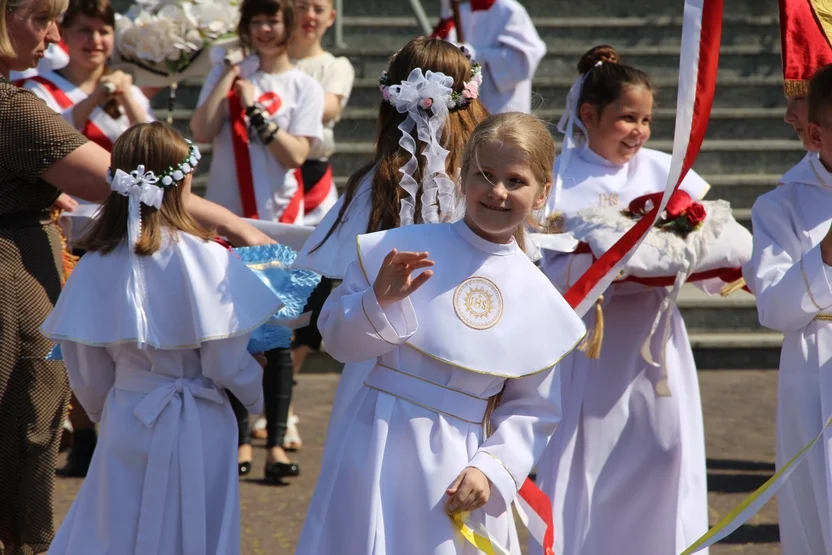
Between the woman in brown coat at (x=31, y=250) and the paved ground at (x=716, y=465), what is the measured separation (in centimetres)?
121

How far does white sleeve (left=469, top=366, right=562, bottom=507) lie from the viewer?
3.25 meters

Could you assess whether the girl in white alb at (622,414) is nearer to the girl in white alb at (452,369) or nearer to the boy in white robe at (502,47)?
the girl in white alb at (452,369)

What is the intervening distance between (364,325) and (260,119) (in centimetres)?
356

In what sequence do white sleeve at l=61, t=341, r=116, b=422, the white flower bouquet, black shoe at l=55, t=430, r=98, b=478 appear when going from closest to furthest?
white sleeve at l=61, t=341, r=116, b=422
black shoe at l=55, t=430, r=98, b=478
the white flower bouquet

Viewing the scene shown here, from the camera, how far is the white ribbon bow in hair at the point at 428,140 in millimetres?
3754

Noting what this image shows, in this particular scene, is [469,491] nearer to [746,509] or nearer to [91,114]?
[746,509]

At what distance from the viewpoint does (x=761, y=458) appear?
6.89 m

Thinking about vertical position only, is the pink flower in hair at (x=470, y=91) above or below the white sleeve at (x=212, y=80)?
above

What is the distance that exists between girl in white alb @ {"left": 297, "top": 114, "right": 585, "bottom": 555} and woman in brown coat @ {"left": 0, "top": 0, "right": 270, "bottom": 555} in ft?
4.30

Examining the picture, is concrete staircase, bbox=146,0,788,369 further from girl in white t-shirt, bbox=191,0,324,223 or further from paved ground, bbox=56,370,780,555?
girl in white t-shirt, bbox=191,0,324,223

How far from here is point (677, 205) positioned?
15.4 feet

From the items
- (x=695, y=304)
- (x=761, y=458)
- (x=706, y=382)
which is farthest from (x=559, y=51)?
(x=761, y=458)

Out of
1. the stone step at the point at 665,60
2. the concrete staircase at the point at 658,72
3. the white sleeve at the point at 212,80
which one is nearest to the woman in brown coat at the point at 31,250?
the white sleeve at the point at 212,80

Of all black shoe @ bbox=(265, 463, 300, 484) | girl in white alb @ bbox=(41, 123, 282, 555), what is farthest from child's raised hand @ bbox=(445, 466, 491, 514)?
black shoe @ bbox=(265, 463, 300, 484)
